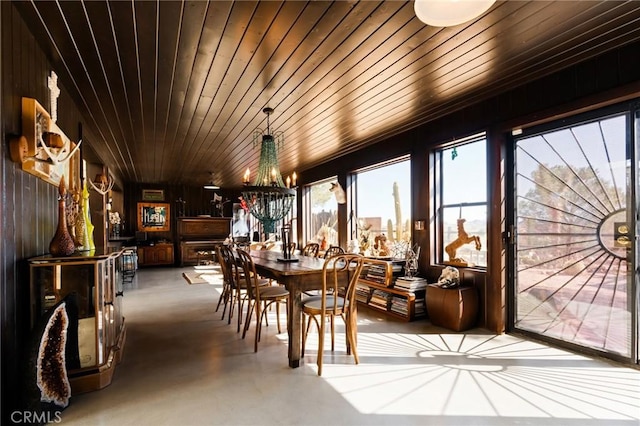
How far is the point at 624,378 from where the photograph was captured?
2357 millimetres

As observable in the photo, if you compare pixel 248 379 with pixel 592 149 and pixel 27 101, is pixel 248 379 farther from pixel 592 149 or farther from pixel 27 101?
pixel 592 149

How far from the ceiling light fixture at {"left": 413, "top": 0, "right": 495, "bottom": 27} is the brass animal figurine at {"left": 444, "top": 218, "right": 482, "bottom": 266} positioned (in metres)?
2.63

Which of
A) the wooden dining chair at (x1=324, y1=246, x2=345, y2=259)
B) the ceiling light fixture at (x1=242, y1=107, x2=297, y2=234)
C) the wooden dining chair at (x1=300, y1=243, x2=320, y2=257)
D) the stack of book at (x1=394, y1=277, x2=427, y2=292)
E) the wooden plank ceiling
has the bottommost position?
the stack of book at (x1=394, y1=277, x2=427, y2=292)

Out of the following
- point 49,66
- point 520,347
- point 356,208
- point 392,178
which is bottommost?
point 520,347

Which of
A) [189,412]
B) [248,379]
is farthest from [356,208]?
[189,412]

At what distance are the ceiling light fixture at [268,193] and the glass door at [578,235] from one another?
252 centimetres

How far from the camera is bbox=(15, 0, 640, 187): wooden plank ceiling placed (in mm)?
1936

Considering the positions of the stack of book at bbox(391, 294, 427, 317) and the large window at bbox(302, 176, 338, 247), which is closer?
the stack of book at bbox(391, 294, 427, 317)

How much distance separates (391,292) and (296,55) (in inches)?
122

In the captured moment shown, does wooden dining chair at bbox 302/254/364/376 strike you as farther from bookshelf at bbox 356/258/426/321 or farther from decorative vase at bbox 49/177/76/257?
decorative vase at bbox 49/177/76/257

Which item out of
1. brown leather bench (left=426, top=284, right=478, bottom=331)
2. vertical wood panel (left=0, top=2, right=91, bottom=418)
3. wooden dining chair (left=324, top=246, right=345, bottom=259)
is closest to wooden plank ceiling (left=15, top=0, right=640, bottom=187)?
vertical wood panel (left=0, top=2, right=91, bottom=418)

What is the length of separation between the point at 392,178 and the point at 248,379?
12.0 ft

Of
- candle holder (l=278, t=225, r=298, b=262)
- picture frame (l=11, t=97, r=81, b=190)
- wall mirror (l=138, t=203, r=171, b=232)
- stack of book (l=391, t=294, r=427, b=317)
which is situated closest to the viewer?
picture frame (l=11, t=97, r=81, b=190)

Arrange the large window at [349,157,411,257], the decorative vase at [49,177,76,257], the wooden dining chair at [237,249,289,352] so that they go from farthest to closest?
the large window at [349,157,411,257] → the wooden dining chair at [237,249,289,352] → the decorative vase at [49,177,76,257]
